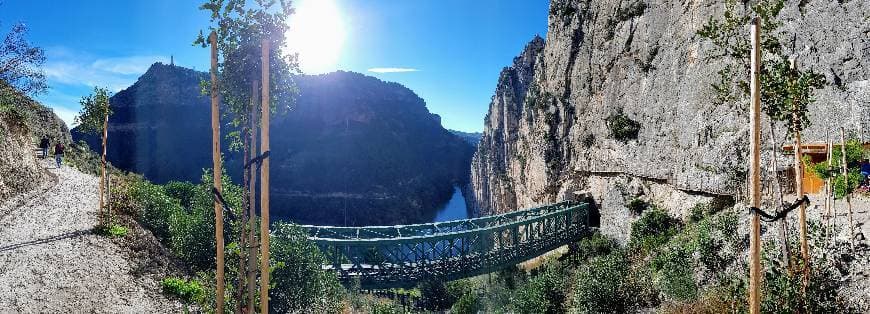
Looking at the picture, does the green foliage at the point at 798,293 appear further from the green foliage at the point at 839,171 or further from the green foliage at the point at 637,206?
the green foliage at the point at 637,206

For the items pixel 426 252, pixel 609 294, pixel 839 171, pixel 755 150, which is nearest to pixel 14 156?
pixel 426 252

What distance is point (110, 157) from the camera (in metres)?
106

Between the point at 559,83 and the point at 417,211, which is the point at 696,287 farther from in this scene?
the point at 417,211

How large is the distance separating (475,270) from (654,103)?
15.5 meters

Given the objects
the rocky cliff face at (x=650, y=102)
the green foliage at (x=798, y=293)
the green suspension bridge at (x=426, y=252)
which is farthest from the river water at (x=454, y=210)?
the green foliage at (x=798, y=293)

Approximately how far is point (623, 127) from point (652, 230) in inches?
317

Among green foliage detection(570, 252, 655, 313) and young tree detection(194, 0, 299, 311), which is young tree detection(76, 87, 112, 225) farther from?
green foliage detection(570, 252, 655, 313)

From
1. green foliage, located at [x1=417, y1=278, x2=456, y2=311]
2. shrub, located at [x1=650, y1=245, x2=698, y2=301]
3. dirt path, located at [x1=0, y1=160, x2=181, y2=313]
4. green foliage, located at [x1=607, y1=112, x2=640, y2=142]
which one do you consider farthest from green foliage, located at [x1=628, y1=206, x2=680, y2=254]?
dirt path, located at [x1=0, y1=160, x2=181, y2=313]

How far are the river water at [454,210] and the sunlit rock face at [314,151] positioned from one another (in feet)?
7.61

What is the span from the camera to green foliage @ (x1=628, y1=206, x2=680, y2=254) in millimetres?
21125

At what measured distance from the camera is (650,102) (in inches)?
1044

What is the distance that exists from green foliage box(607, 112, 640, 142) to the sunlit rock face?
7150cm

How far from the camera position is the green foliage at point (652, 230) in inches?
832

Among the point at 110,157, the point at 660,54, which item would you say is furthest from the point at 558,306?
the point at 110,157
